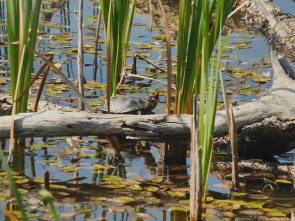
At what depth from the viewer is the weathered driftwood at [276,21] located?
830cm

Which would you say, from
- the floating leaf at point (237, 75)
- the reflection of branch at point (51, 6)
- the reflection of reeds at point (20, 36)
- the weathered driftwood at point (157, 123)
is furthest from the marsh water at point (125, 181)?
the reflection of branch at point (51, 6)

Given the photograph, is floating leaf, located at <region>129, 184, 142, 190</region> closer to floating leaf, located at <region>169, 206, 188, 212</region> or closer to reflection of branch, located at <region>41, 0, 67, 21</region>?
floating leaf, located at <region>169, 206, 188, 212</region>

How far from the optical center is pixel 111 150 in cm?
480

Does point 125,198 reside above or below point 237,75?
below

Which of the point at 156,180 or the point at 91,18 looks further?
the point at 91,18

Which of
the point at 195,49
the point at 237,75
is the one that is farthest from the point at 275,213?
the point at 237,75

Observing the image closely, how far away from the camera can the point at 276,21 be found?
8586mm

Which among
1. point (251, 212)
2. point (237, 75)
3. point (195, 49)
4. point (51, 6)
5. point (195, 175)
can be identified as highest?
point (195, 49)

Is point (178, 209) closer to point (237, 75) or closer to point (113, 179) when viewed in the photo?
point (113, 179)

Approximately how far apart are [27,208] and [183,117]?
1212 mm

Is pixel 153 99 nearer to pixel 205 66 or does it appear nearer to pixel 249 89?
pixel 249 89

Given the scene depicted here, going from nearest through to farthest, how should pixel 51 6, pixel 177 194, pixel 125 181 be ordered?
pixel 177 194 → pixel 125 181 → pixel 51 6

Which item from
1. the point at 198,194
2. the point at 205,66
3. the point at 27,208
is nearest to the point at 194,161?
the point at 198,194

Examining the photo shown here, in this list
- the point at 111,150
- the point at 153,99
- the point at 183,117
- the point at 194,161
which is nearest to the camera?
Answer: the point at 194,161
